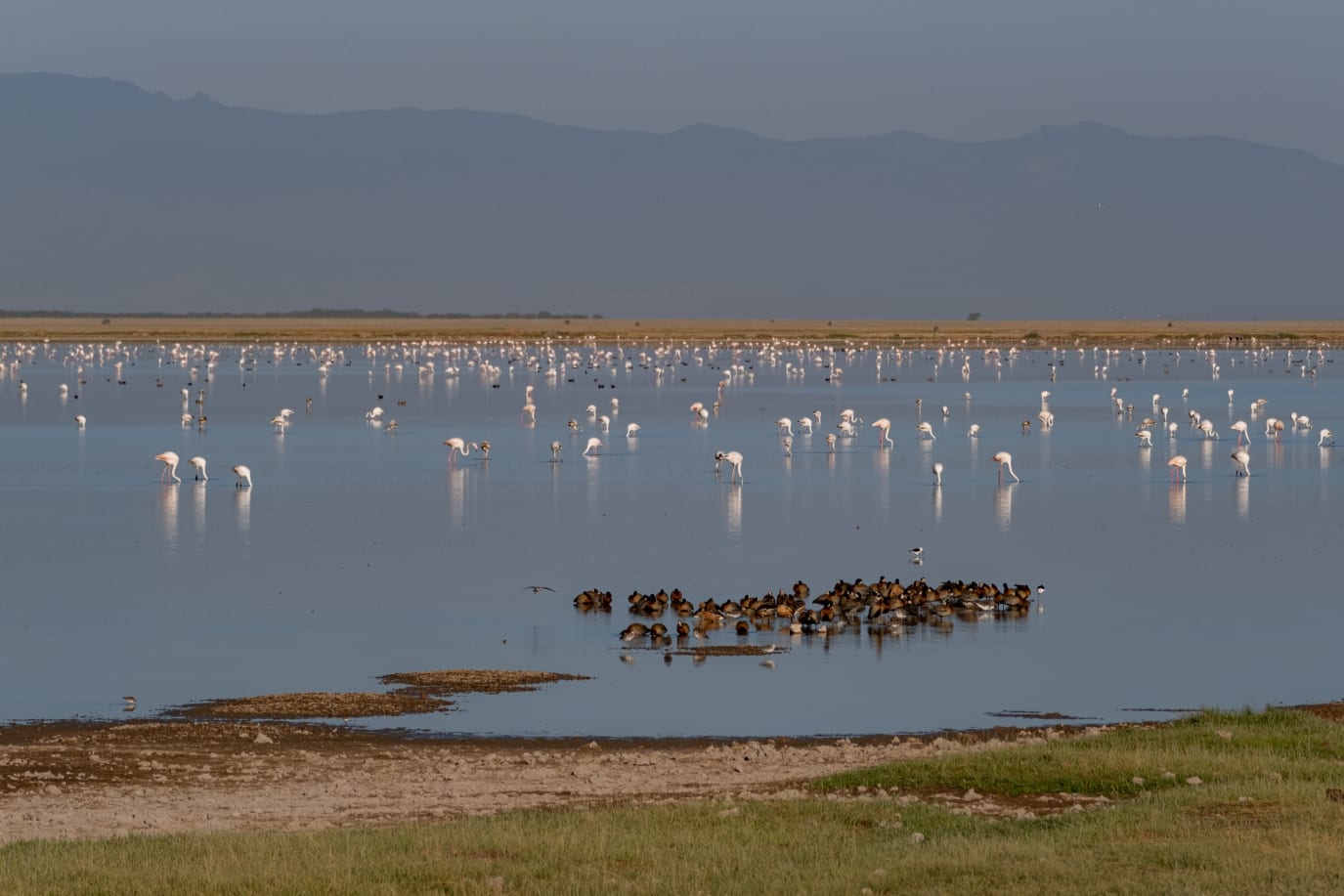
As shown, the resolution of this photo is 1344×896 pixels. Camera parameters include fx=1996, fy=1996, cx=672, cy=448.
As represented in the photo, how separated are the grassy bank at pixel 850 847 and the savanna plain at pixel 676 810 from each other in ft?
0.07

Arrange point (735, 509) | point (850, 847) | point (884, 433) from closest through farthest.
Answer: point (850, 847) → point (735, 509) → point (884, 433)

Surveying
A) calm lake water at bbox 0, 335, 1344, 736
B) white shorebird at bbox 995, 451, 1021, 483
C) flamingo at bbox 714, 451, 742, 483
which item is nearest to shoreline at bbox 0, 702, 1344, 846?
calm lake water at bbox 0, 335, 1344, 736

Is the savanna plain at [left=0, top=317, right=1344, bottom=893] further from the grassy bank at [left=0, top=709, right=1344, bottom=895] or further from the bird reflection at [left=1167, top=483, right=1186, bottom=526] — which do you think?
the bird reflection at [left=1167, top=483, right=1186, bottom=526]

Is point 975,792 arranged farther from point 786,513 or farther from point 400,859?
point 786,513

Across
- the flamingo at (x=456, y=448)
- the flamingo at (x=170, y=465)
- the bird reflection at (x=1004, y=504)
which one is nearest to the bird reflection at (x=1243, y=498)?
the bird reflection at (x=1004, y=504)

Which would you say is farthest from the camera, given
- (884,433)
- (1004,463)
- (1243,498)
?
(884,433)

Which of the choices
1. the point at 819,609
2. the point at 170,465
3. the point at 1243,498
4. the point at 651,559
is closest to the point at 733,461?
the point at 1243,498

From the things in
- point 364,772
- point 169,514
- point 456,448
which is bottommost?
point 169,514

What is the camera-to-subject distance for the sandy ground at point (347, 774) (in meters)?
11.6

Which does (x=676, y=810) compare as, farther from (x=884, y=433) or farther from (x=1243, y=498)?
(x=884, y=433)

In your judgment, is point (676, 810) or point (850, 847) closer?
point (850, 847)

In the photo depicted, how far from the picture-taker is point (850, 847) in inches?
384

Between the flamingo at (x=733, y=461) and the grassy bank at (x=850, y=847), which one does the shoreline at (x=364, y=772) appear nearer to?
the grassy bank at (x=850, y=847)

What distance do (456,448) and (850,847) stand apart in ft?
98.4
